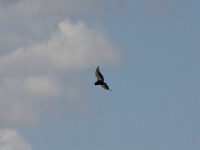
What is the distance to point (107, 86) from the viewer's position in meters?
110

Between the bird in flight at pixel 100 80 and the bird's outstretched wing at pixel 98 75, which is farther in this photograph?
the bird in flight at pixel 100 80

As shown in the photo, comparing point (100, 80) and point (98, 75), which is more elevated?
point (98, 75)

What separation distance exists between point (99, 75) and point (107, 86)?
3.48m

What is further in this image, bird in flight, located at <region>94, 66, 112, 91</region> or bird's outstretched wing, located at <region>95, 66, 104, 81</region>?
bird in flight, located at <region>94, 66, 112, 91</region>

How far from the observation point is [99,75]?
108625 mm

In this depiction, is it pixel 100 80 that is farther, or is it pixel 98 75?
pixel 100 80
